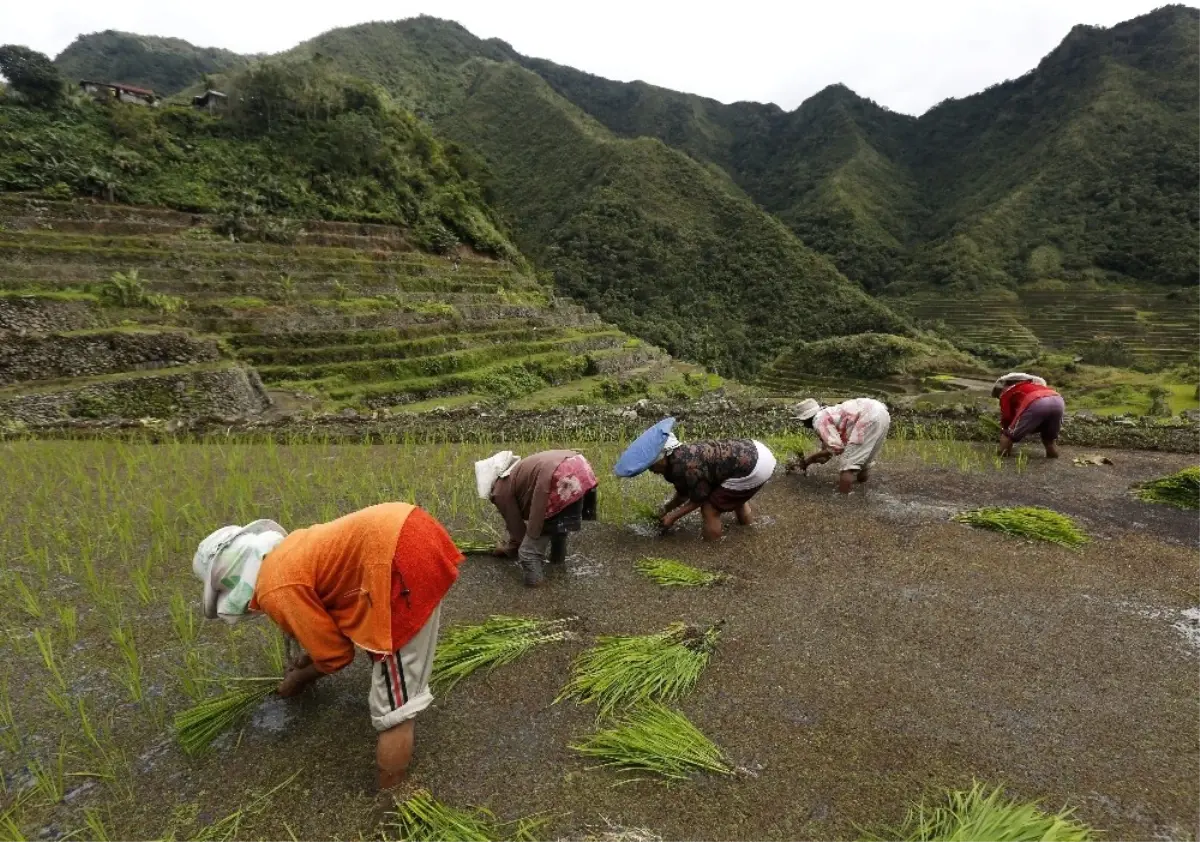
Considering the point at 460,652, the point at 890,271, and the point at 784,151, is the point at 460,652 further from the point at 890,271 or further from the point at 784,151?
the point at 784,151

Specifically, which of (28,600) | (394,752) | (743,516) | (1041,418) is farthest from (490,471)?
(1041,418)

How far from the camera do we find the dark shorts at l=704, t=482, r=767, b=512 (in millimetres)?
4621

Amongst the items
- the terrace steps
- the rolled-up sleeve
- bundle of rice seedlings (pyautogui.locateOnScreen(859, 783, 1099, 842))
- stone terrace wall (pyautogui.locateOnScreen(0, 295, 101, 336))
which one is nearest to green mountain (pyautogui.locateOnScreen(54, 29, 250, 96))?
the terrace steps

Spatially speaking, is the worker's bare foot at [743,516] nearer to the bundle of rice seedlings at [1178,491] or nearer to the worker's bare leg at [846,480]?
the worker's bare leg at [846,480]

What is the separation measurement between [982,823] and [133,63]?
3642 inches

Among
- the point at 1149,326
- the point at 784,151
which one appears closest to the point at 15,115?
the point at 1149,326

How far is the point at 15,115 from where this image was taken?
21109 mm

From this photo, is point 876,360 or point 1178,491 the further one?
point 876,360

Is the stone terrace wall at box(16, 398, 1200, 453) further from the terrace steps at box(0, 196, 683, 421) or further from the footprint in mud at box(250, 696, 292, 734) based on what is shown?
the footprint in mud at box(250, 696, 292, 734)

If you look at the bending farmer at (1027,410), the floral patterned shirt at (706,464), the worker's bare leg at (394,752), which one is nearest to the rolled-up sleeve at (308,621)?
the worker's bare leg at (394,752)

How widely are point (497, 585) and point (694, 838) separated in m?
2.22

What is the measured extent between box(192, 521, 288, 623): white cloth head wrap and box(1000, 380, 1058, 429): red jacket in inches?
297

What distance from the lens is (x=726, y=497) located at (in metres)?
4.66

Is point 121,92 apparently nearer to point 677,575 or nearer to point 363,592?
point 677,575
